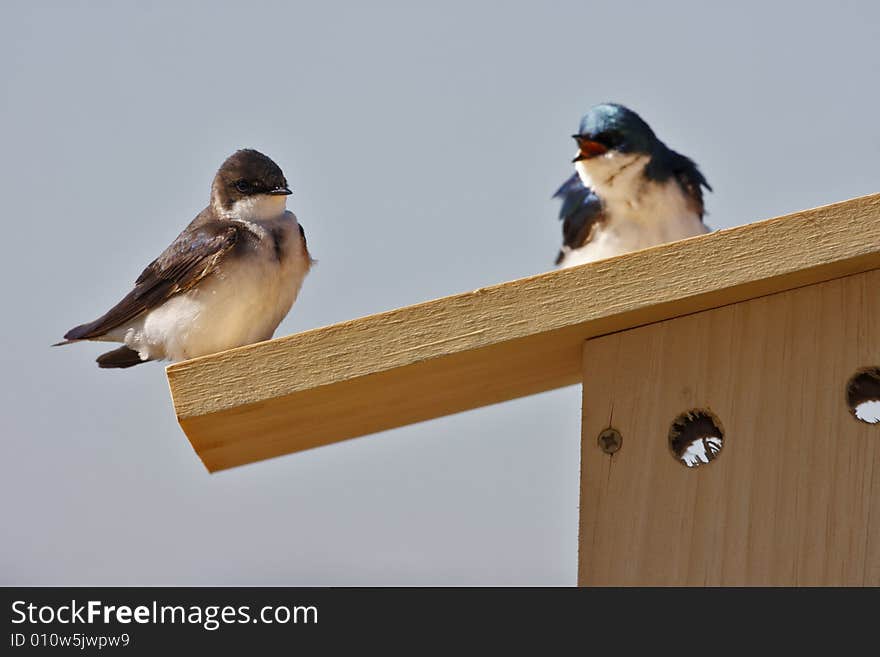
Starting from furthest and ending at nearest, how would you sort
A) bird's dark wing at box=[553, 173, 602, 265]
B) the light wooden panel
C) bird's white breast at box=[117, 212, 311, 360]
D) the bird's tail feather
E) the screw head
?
bird's dark wing at box=[553, 173, 602, 265] < the bird's tail feather < bird's white breast at box=[117, 212, 311, 360] < the screw head < the light wooden panel

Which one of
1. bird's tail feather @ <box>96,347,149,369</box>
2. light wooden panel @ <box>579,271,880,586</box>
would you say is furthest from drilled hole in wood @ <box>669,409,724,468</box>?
bird's tail feather @ <box>96,347,149,369</box>

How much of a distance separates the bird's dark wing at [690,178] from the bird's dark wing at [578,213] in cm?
18

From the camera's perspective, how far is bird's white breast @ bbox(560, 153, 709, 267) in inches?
110

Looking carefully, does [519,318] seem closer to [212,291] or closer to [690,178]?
[212,291]

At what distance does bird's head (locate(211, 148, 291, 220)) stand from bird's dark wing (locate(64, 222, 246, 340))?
0.37ft

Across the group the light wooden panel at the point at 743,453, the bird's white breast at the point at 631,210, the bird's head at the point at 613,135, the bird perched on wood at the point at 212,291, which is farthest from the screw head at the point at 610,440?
the bird's head at the point at 613,135

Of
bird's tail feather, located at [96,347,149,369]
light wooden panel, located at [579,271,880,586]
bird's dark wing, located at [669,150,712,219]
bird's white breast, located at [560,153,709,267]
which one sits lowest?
light wooden panel, located at [579,271,880,586]

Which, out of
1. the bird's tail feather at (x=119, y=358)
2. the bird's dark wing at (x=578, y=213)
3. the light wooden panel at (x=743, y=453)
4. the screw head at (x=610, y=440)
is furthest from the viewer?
the bird's dark wing at (x=578, y=213)

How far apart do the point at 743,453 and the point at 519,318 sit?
39 cm

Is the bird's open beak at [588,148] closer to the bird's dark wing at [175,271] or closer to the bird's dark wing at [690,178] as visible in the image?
the bird's dark wing at [690,178]

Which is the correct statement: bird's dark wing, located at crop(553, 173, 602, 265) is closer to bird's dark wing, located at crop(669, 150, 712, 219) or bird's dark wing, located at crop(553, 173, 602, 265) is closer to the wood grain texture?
bird's dark wing, located at crop(669, 150, 712, 219)

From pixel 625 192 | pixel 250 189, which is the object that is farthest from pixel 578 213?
pixel 250 189

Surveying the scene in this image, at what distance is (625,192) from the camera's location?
9.32 ft

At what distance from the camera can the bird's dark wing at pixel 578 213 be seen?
2873 mm
